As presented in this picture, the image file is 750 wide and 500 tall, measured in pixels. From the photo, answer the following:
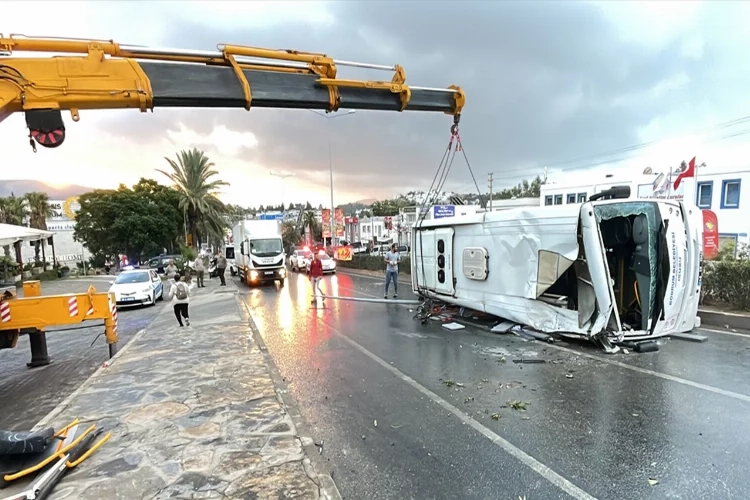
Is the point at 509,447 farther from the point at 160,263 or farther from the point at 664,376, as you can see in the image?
the point at 160,263

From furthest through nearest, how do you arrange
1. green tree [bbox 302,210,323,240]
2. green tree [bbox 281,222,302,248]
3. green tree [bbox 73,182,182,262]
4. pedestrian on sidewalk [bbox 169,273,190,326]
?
green tree [bbox 302,210,323,240] → green tree [bbox 281,222,302,248] → green tree [bbox 73,182,182,262] → pedestrian on sidewalk [bbox 169,273,190,326]

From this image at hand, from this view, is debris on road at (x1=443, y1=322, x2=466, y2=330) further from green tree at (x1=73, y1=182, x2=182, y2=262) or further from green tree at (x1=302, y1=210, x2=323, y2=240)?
green tree at (x1=302, y1=210, x2=323, y2=240)

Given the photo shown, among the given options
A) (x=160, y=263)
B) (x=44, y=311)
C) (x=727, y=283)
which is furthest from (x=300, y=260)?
(x=727, y=283)

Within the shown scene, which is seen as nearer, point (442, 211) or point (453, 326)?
point (453, 326)

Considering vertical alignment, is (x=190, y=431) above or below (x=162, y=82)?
below

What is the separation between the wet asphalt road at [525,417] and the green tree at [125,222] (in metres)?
39.3

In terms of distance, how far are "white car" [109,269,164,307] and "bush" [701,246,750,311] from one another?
719 inches

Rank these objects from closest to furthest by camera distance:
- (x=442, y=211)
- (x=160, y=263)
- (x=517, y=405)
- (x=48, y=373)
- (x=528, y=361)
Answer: (x=517, y=405), (x=528, y=361), (x=48, y=373), (x=442, y=211), (x=160, y=263)

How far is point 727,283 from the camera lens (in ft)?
29.9

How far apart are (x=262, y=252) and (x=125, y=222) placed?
2569cm

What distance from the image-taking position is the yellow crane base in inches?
264

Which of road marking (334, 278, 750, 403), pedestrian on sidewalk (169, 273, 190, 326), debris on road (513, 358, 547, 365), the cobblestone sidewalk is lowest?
debris on road (513, 358, 547, 365)

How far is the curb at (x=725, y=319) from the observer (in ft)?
26.9

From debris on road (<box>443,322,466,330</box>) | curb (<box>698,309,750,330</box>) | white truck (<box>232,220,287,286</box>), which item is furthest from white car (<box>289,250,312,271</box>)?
curb (<box>698,309,750,330</box>)
